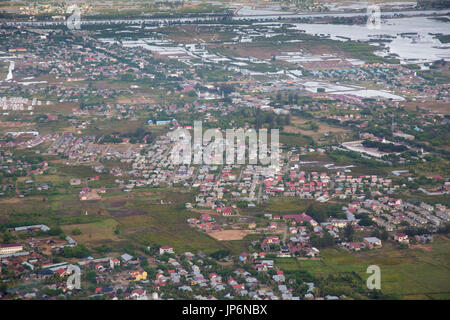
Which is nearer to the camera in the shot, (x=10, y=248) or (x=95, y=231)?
(x=10, y=248)

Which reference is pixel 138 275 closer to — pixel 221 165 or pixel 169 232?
pixel 169 232

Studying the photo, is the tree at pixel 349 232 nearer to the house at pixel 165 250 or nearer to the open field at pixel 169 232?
the open field at pixel 169 232

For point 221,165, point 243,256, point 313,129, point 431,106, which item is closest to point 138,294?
point 243,256

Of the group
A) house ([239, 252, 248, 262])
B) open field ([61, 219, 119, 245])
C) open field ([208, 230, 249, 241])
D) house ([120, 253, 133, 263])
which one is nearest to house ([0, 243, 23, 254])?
open field ([61, 219, 119, 245])

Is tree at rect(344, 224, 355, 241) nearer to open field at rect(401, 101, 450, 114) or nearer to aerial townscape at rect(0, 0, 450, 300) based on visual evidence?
aerial townscape at rect(0, 0, 450, 300)

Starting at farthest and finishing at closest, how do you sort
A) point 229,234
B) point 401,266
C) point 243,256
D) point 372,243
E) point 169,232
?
1. point 169,232
2. point 229,234
3. point 372,243
4. point 243,256
5. point 401,266
